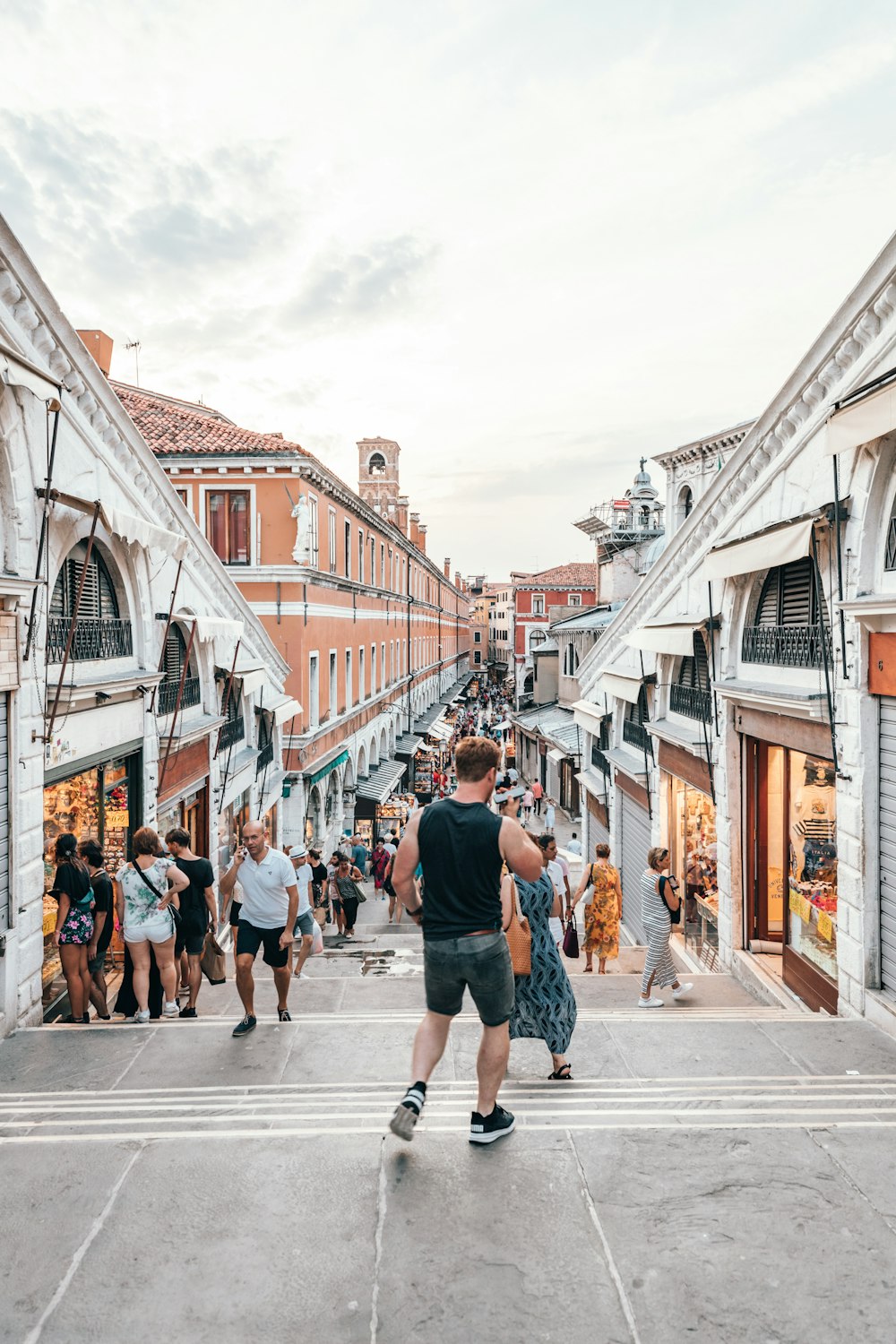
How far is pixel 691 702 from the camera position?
11.8m

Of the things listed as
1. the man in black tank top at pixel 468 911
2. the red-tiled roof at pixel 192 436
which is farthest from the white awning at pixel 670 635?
the red-tiled roof at pixel 192 436

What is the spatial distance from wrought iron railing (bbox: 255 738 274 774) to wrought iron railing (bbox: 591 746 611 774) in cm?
683

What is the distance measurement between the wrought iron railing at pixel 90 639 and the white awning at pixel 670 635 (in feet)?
21.6

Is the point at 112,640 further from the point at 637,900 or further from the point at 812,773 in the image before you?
the point at 637,900

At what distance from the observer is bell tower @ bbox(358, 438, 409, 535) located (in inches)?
1895

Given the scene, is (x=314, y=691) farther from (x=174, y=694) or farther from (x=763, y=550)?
(x=763, y=550)

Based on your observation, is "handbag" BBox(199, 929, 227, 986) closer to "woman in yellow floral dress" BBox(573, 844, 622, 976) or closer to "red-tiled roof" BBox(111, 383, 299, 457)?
"woman in yellow floral dress" BBox(573, 844, 622, 976)

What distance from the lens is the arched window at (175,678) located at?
35.9ft

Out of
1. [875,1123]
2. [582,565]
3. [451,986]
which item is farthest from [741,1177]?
[582,565]

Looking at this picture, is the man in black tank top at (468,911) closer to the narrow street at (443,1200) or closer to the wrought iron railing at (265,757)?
the narrow street at (443,1200)

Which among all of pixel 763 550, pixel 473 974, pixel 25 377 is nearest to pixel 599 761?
pixel 763 550

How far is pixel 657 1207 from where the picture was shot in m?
3.30

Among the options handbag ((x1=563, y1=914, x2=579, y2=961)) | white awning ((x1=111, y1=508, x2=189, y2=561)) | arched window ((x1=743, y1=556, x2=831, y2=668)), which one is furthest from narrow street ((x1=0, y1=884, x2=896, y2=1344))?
white awning ((x1=111, y1=508, x2=189, y2=561))

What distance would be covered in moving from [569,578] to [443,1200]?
6736 centimetres
